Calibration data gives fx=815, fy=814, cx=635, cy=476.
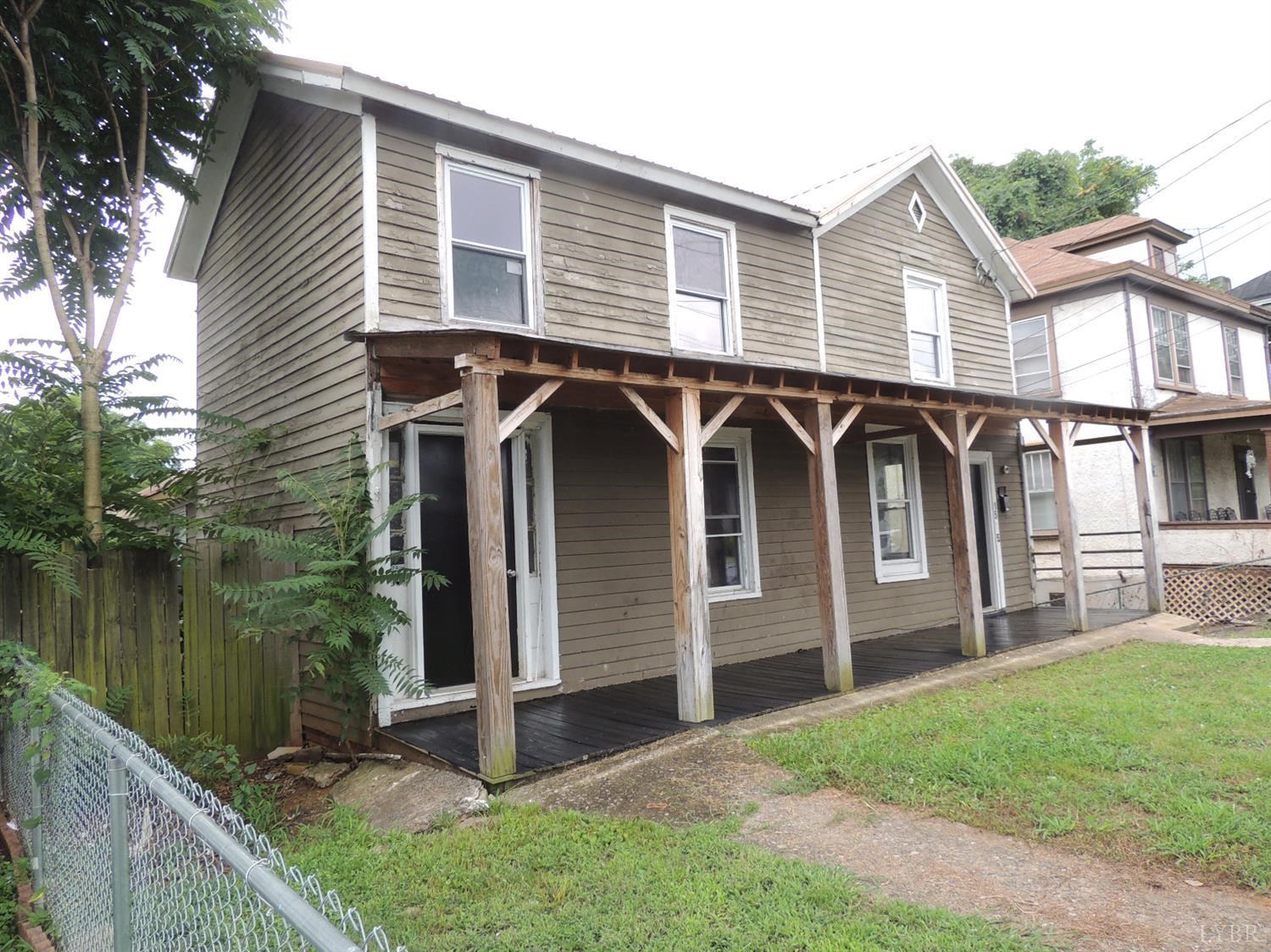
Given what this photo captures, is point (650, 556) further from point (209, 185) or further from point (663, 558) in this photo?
point (209, 185)

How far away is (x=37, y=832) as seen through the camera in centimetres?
394

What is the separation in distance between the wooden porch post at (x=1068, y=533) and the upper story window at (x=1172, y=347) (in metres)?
8.39

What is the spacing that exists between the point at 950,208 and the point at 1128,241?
9.30 meters

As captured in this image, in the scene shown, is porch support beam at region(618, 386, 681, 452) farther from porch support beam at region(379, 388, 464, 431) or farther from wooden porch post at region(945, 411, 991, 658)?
wooden porch post at region(945, 411, 991, 658)

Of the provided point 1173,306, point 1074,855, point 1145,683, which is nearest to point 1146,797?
point 1074,855

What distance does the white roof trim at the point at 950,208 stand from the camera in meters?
10.2

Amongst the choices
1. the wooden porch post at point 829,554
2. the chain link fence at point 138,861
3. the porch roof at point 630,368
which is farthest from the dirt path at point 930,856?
the porch roof at point 630,368

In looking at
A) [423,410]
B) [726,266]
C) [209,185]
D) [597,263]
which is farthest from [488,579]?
[209,185]

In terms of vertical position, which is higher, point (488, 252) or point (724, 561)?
point (488, 252)

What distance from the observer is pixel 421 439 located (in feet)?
22.1

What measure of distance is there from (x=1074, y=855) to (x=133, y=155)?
9.29m

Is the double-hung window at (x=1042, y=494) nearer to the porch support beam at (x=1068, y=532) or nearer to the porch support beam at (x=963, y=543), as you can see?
the porch support beam at (x=1068, y=532)

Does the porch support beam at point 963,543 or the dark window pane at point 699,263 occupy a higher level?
the dark window pane at point 699,263

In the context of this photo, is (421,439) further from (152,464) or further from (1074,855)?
(1074,855)
